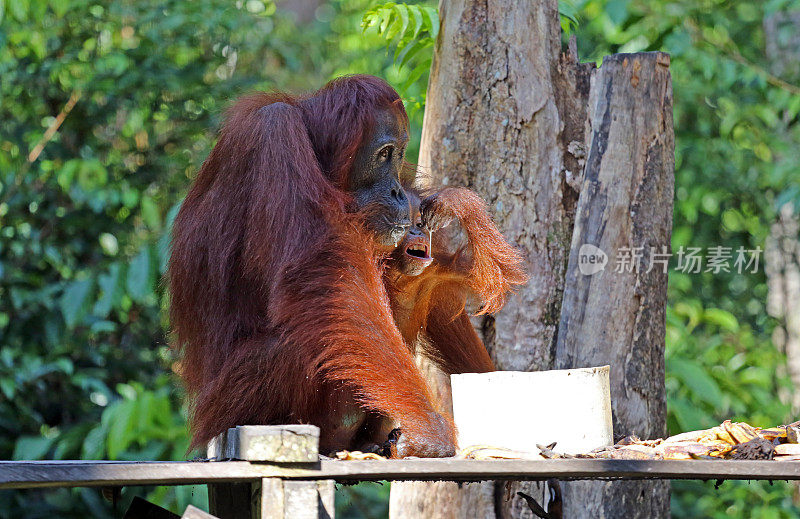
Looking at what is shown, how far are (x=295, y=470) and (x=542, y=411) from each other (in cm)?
55

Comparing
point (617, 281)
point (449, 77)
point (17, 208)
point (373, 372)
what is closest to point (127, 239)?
point (17, 208)

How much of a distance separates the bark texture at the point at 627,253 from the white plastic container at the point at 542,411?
2.65 ft

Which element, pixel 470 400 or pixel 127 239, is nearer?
pixel 470 400

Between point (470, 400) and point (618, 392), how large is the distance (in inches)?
35.7

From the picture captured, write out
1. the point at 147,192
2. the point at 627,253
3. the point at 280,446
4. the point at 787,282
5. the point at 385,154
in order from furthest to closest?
the point at 787,282, the point at 147,192, the point at 627,253, the point at 385,154, the point at 280,446

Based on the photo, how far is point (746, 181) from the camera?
19.1 feet

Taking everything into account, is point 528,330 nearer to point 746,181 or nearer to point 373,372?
point 373,372

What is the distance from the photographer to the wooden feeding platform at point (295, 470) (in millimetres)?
1578

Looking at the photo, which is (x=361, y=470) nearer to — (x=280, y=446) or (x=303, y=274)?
(x=280, y=446)

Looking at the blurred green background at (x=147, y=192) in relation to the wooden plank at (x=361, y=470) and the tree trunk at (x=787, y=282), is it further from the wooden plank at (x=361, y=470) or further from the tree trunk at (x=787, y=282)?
the wooden plank at (x=361, y=470)

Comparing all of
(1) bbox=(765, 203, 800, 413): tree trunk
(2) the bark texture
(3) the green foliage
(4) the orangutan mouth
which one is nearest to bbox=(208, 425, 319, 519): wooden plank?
(4) the orangutan mouth

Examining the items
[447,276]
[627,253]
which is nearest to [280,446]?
[447,276]

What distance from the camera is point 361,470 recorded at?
167 cm

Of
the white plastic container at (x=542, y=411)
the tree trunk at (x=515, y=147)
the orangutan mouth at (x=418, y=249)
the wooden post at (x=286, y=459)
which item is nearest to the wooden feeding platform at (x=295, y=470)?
the wooden post at (x=286, y=459)
